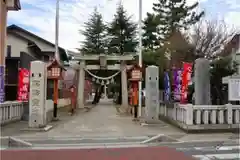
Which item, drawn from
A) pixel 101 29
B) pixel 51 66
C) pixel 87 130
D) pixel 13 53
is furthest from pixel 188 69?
pixel 101 29

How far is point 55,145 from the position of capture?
10.5 metres

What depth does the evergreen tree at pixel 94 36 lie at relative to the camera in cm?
4416

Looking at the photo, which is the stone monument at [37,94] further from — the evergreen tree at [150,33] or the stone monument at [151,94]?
the evergreen tree at [150,33]

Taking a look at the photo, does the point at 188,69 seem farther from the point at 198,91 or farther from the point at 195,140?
the point at 195,140

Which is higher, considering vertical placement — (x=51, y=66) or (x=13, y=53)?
(x=13, y=53)

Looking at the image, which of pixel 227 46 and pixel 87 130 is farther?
pixel 227 46

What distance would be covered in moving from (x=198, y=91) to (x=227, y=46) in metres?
16.0

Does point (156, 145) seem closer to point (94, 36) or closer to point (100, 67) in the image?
point (100, 67)

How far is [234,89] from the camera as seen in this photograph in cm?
1164

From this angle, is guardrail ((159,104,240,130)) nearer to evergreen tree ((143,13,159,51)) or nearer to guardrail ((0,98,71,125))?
guardrail ((0,98,71,125))

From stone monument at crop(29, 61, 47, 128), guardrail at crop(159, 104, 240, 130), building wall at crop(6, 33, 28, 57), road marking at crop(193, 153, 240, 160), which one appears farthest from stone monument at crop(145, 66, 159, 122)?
building wall at crop(6, 33, 28, 57)

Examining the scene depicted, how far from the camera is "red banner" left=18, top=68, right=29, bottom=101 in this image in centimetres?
1827

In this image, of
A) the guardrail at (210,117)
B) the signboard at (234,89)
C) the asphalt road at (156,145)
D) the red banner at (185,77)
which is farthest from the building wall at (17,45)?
the signboard at (234,89)

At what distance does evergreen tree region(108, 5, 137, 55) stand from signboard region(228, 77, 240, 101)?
97.3ft
